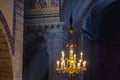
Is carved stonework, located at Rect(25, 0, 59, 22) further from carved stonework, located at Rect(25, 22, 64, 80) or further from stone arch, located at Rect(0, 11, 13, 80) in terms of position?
stone arch, located at Rect(0, 11, 13, 80)

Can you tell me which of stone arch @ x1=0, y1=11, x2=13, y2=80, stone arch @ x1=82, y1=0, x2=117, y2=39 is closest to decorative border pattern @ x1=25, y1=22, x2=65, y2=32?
stone arch @ x1=82, y1=0, x2=117, y2=39

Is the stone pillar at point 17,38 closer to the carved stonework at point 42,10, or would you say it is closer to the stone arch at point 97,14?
the carved stonework at point 42,10

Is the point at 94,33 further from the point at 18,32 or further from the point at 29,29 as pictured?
the point at 18,32

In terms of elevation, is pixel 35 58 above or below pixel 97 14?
below

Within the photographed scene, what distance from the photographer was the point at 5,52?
548cm

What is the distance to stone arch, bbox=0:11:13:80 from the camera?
17.5 feet

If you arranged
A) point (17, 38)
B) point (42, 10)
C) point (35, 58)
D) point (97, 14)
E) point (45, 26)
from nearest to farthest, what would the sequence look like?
point (17, 38) < point (45, 26) < point (42, 10) < point (35, 58) < point (97, 14)

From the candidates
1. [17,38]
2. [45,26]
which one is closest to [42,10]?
[45,26]

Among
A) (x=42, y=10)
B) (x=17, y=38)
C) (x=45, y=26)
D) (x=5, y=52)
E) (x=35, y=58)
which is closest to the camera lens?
(x=5, y=52)

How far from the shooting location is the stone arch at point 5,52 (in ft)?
17.5

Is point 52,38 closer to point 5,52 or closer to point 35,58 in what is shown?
point 35,58

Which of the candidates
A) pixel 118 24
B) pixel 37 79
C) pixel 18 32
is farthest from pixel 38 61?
pixel 18 32

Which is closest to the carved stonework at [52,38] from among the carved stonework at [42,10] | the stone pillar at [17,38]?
the carved stonework at [42,10]

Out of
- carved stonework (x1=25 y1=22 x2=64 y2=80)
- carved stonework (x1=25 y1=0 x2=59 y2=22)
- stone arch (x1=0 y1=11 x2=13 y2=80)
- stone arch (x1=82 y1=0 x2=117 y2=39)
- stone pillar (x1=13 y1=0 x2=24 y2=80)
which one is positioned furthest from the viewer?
stone arch (x1=82 y1=0 x2=117 y2=39)
